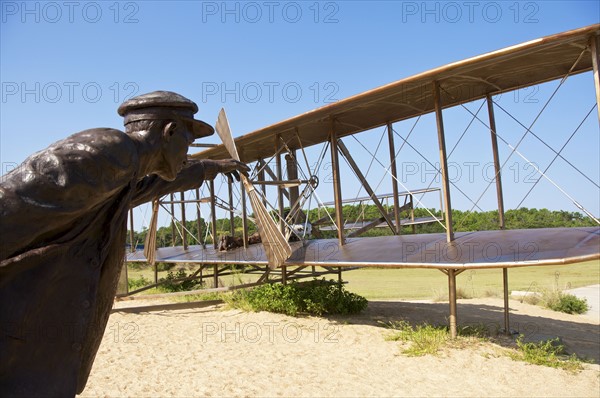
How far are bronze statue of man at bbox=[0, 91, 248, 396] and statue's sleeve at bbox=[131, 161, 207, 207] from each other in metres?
0.37

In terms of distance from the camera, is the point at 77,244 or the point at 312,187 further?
the point at 312,187

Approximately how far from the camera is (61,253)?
1.69 m

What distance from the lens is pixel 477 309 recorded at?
13680 mm

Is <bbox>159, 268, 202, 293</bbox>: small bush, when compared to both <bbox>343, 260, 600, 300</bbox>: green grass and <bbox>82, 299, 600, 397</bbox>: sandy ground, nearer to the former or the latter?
<bbox>82, 299, 600, 397</bbox>: sandy ground

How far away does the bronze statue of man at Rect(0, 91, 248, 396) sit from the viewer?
1.57 meters

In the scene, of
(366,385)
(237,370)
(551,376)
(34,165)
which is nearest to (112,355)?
(237,370)

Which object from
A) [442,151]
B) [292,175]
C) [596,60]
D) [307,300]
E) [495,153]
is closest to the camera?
[596,60]

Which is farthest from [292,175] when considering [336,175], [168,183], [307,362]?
[168,183]

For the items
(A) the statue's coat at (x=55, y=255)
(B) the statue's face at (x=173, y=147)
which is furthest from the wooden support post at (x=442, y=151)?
(A) the statue's coat at (x=55, y=255)

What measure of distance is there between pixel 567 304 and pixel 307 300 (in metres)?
8.07

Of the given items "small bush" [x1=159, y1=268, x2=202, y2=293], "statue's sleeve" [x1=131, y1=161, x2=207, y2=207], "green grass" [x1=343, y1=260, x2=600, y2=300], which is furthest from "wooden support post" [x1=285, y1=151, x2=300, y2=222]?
"statue's sleeve" [x1=131, y1=161, x2=207, y2=207]

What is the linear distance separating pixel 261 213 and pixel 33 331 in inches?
295

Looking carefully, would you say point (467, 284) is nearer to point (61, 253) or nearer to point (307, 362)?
point (307, 362)

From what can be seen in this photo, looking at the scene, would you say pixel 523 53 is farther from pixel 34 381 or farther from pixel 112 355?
pixel 112 355
